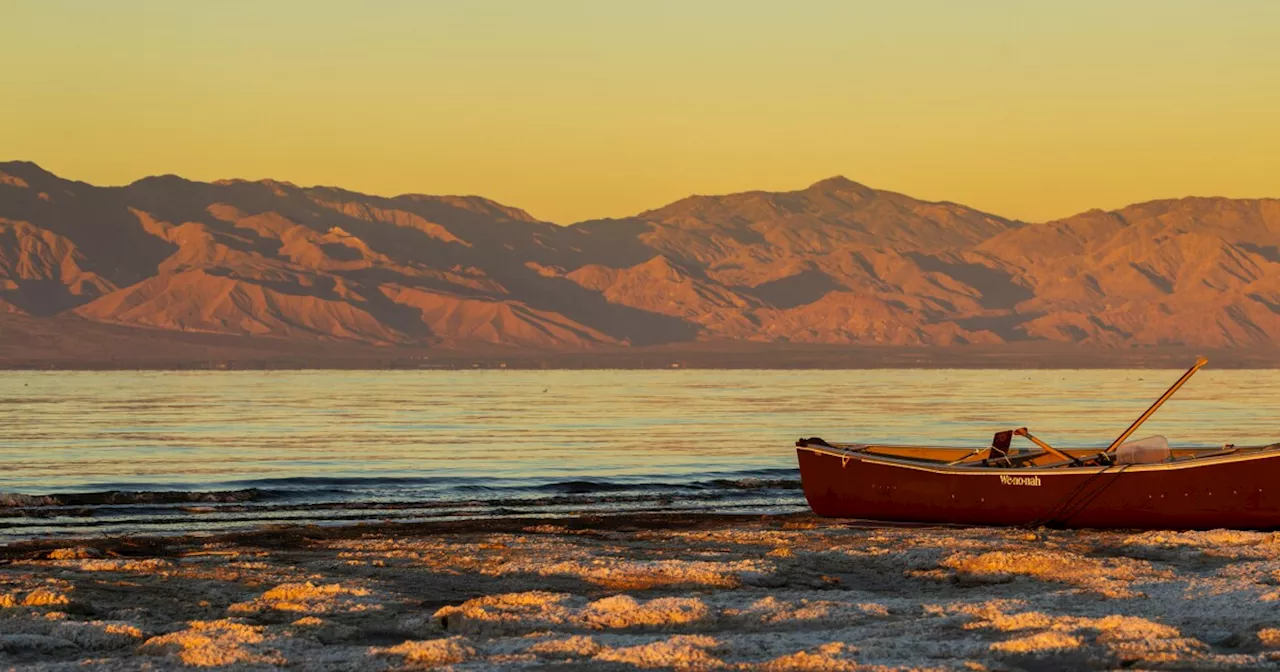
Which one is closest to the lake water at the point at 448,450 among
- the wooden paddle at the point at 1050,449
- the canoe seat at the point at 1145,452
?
the wooden paddle at the point at 1050,449

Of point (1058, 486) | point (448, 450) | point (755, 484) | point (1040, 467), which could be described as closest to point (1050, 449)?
point (1040, 467)

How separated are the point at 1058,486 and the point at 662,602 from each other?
11.2 metres

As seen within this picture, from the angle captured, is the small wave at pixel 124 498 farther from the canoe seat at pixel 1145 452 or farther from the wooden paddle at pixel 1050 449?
the canoe seat at pixel 1145 452

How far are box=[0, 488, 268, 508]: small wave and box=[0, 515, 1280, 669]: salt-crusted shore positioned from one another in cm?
1083

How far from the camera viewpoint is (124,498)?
39375 mm

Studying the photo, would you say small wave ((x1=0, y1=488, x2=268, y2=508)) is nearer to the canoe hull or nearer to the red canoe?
the red canoe

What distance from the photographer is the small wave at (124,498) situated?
37.5m

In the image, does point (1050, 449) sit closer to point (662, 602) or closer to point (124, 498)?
point (662, 602)

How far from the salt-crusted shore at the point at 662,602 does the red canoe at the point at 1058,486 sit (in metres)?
0.72

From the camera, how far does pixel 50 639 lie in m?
16.6

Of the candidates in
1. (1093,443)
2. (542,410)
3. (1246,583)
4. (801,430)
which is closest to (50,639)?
(1246,583)

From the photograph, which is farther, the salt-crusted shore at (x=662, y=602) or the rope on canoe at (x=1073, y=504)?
the rope on canoe at (x=1073, y=504)

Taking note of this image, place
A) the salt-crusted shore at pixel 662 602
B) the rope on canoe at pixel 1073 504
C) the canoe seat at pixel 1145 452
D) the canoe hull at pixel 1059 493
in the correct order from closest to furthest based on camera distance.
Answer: the salt-crusted shore at pixel 662 602 < the canoe hull at pixel 1059 493 < the rope on canoe at pixel 1073 504 < the canoe seat at pixel 1145 452

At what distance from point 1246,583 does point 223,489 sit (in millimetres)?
29588
